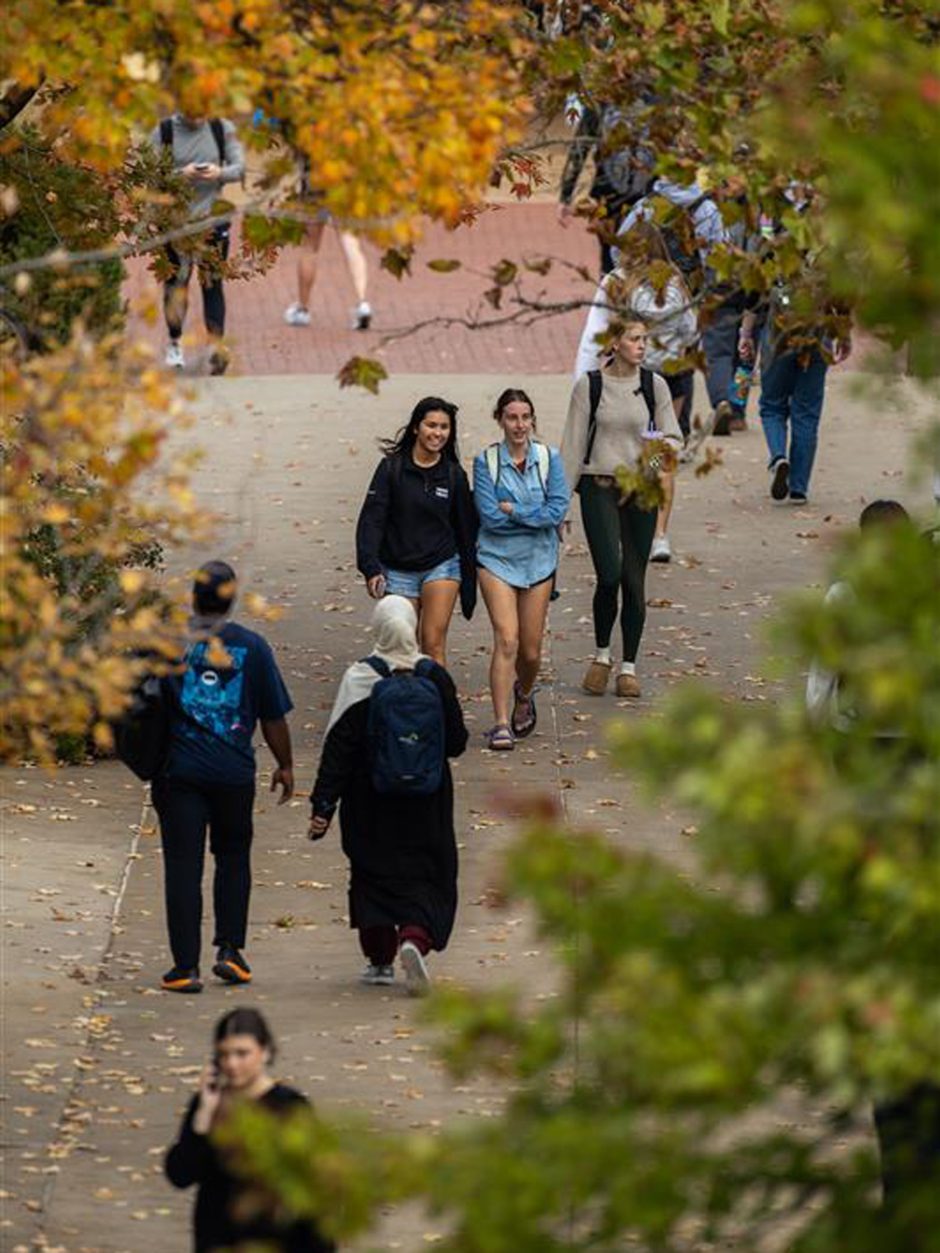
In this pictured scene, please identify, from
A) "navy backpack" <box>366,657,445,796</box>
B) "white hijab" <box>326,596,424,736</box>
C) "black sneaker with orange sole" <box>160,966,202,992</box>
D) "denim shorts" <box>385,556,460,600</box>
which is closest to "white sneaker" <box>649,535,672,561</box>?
"denim shorts" <box>385,556,460,600</box>

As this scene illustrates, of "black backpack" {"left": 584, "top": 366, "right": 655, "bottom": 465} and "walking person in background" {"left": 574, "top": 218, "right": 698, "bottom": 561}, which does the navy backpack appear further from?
"black backpack" {"left": 584, "top": 366, "right": 655, "bottom": 465}

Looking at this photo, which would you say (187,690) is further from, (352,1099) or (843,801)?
(843,801)

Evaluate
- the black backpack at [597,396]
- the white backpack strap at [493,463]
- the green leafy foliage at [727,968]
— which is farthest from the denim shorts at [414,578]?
the green leafy foliage at [727,968]

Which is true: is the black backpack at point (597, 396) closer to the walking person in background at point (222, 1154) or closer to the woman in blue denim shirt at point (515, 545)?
the woman in blue denim shirt at point (515, 545)

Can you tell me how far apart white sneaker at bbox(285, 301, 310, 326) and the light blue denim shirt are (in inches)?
401

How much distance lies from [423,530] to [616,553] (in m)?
1.22

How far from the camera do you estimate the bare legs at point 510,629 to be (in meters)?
15.3

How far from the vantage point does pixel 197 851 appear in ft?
38.7

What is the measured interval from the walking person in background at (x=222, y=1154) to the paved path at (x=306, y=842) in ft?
2.61

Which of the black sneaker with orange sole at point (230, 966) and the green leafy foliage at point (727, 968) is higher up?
the green leafy foliage at point (727, 968)

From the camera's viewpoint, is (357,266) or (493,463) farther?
(357,266)

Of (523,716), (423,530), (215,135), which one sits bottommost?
(523,716)

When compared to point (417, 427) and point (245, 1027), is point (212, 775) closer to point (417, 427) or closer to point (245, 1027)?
point (417, 427)

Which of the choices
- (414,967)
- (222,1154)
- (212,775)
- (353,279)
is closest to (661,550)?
(353,279)
